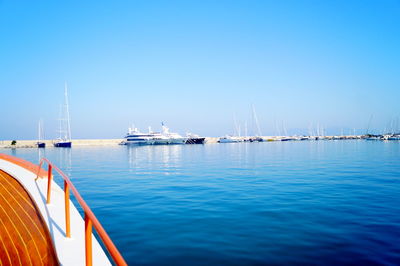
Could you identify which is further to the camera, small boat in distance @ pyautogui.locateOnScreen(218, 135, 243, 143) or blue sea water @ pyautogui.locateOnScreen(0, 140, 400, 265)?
small boat in distance @ pyautogui.locateOnScreen(218, 135, 243, 143)

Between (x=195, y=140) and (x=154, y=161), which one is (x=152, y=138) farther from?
(x=154, y=161)

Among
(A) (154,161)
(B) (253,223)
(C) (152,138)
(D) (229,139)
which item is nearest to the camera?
(B) (253,223)

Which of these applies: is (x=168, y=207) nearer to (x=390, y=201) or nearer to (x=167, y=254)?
(x=167, y=254)

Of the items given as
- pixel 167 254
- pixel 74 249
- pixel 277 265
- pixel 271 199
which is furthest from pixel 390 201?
pixel 74 249

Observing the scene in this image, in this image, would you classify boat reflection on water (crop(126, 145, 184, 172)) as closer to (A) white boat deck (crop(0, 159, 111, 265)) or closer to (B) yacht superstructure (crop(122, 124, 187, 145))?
(A) white boat deck (crop(0, 159, 111, 265))

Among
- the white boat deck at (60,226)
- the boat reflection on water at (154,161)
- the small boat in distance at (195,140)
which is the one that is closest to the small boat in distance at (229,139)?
the small boat in distance at (195,140)

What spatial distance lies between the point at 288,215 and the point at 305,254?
10.00 feet

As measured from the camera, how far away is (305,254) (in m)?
5.85

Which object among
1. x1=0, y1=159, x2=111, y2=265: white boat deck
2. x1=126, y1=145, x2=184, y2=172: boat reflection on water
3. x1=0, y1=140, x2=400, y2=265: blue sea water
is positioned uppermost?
x1=0, y1=159, x2=111, y2=265: white boat deck

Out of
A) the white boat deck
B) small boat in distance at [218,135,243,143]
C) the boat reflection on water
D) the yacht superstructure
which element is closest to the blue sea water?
the white boat deck

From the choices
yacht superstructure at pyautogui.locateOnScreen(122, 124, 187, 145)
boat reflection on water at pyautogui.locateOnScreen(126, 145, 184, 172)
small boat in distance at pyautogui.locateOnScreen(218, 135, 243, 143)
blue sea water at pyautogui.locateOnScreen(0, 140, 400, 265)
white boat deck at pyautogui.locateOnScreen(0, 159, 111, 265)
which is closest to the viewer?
white boat deck at pyautogui.locateOnScreen(0, 159, 111, 265)

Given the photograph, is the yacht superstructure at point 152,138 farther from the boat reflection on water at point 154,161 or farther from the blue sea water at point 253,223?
the blue sea water at point 253,223

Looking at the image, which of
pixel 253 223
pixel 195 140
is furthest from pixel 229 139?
pixel 253 223

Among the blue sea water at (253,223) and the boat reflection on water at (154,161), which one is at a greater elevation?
the blue sea water at (253,223)
